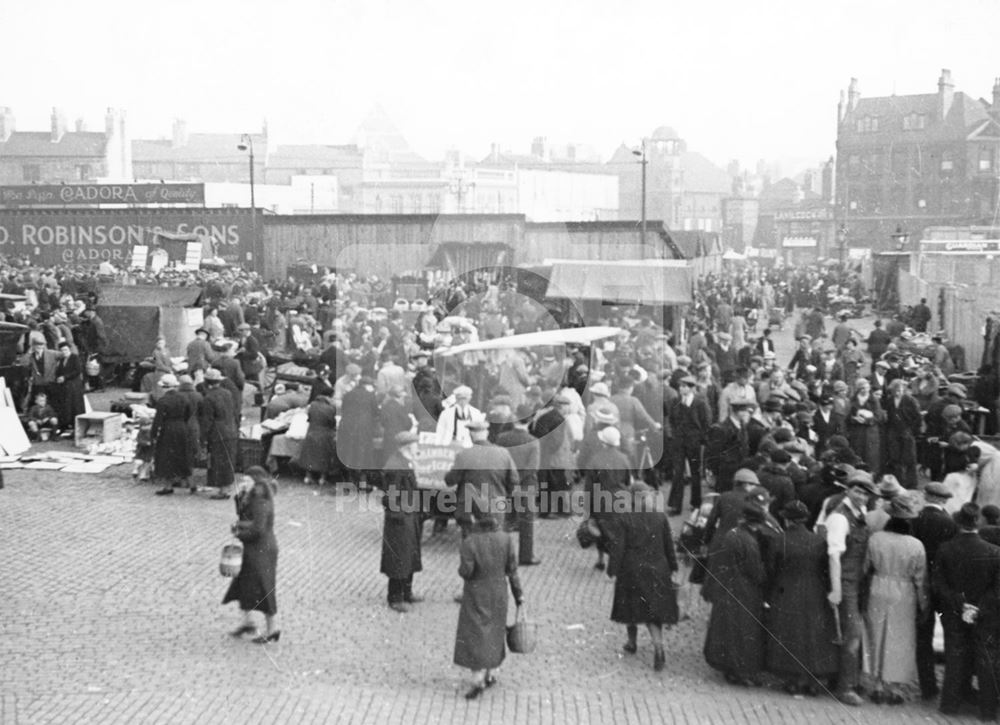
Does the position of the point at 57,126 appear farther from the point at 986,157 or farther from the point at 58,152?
the point at 986,157

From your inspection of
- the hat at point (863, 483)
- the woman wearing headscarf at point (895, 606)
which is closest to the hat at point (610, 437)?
the hat at point (863, 483)

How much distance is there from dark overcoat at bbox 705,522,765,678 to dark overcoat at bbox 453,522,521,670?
1.59m

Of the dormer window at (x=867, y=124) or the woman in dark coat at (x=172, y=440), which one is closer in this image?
the woman in dark coat at (x=172, y=440)

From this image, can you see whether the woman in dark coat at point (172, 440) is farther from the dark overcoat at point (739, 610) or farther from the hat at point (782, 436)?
the dark overcoat at point (739, 610)

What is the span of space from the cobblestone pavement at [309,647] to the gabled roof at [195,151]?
277 feet

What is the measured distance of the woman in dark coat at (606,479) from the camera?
979cm

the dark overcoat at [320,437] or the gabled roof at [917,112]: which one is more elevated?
the gabled roof at [917,112]

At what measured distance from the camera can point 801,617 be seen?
7.93 m

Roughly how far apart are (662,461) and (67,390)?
9.26m

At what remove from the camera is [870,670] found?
7.96 metres

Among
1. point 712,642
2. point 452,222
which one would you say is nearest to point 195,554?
point 712,642

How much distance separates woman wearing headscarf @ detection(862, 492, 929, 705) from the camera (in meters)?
7.85

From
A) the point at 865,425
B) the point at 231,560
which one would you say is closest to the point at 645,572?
the point at 231,560

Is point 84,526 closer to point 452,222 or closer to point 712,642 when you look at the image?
point 712,642
